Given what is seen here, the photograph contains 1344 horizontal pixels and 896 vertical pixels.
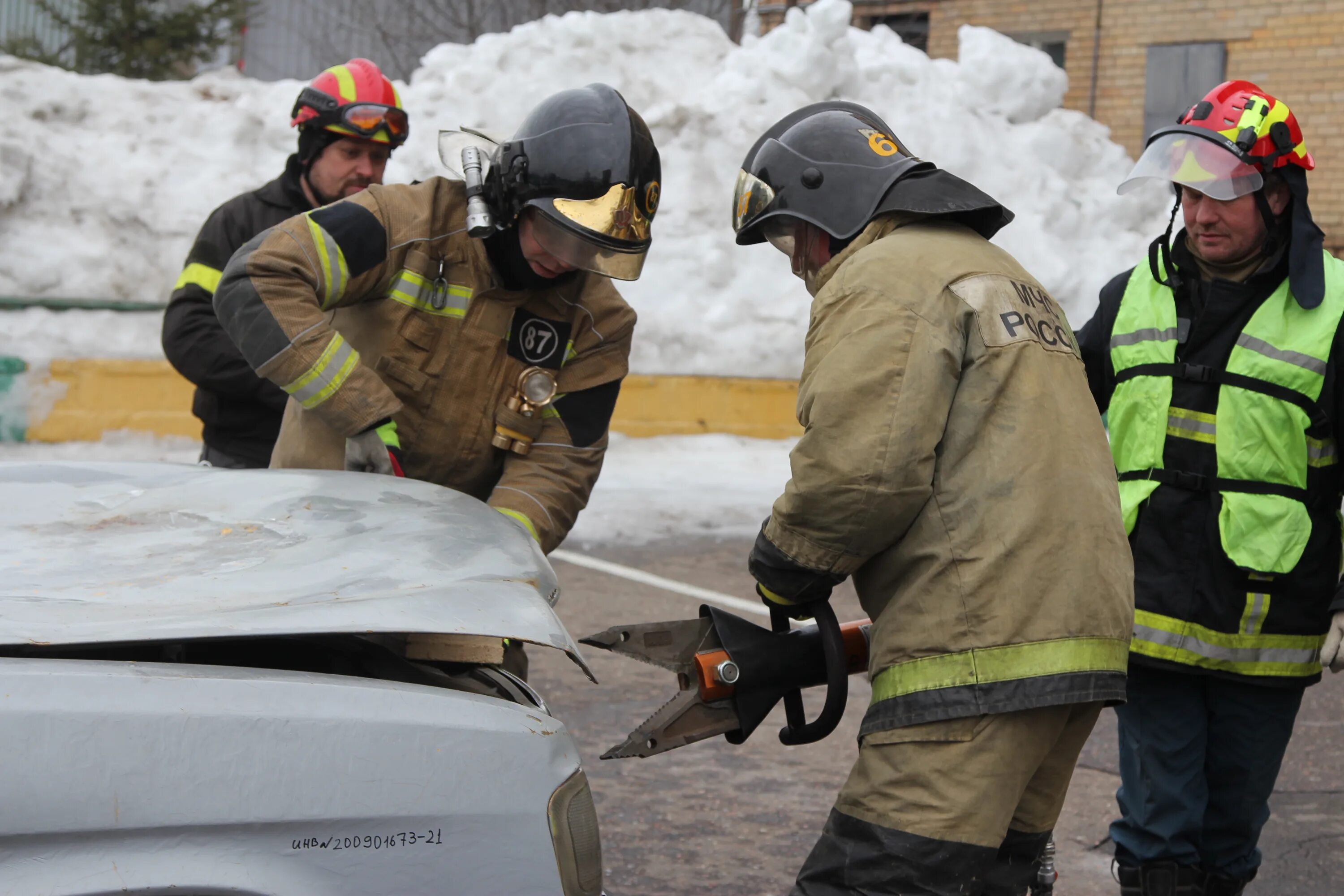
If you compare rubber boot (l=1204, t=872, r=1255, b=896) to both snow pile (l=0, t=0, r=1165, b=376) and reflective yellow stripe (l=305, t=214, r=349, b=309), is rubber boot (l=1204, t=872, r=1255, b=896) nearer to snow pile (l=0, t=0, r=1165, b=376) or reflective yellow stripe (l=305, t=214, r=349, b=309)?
reflective yellow stripe (l=305, t=214, r=349, b=309)

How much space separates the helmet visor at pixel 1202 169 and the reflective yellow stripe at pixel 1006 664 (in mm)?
1252

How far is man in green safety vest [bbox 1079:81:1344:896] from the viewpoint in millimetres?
3111

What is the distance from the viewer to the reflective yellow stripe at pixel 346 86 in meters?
4.51

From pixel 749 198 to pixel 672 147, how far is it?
9.96 m

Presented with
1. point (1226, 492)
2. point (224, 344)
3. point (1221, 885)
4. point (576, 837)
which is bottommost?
point (1221, 885)

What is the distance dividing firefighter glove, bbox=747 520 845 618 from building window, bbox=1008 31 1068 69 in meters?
14.4

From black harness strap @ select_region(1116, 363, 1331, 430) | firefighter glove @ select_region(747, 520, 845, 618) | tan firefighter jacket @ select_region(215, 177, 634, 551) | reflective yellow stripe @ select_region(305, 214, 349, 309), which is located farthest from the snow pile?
firefighter glove @ select_region(747, 520, 845, 618)

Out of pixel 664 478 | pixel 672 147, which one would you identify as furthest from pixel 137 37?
pixel 664 478

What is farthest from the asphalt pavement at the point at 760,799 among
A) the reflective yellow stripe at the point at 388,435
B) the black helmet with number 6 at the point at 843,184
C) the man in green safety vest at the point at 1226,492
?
the black helmet with number 6 at the point at 843,184

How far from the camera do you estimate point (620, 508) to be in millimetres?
8258

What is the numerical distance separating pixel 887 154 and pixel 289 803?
151 cm

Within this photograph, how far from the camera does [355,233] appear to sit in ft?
10.5

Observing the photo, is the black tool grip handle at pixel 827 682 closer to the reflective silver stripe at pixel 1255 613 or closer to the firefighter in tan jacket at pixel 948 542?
the firefighter in tan jacket at pixel 948 542

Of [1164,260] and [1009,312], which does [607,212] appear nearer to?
[1009,312]
